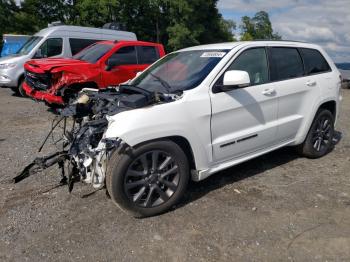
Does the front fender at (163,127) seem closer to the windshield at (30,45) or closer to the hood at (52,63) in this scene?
the hood at (52,63)

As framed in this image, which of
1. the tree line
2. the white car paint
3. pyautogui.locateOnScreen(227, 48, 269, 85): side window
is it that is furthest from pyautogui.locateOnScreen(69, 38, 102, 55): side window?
Answer: the tree line

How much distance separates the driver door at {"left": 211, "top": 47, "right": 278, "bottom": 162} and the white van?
351 inches

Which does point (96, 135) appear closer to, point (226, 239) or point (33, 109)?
point (226, 239)

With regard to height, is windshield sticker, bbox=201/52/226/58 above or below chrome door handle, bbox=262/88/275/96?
above

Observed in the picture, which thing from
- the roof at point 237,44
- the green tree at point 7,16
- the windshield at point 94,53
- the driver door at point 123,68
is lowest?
the driver door at point 123,68

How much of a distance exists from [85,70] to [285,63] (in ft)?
17.3

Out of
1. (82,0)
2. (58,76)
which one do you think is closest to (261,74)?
(58,76)

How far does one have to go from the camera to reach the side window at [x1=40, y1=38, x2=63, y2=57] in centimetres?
1181

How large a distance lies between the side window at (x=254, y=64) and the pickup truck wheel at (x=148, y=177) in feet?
4.41

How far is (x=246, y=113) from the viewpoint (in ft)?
14.1

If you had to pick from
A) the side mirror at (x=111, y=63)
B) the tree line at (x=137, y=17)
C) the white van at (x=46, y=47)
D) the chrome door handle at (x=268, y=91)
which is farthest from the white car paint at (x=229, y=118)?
the tree line at (x=137, y=17)

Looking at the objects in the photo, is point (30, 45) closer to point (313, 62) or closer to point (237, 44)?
point (237, 44)

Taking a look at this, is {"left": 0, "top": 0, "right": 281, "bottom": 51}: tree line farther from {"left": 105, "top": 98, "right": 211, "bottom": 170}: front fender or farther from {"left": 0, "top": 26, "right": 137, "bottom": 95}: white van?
{"left": 105, "top": 98, "right": 211, "bottom": 170}: front fender

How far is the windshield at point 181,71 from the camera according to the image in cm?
414
